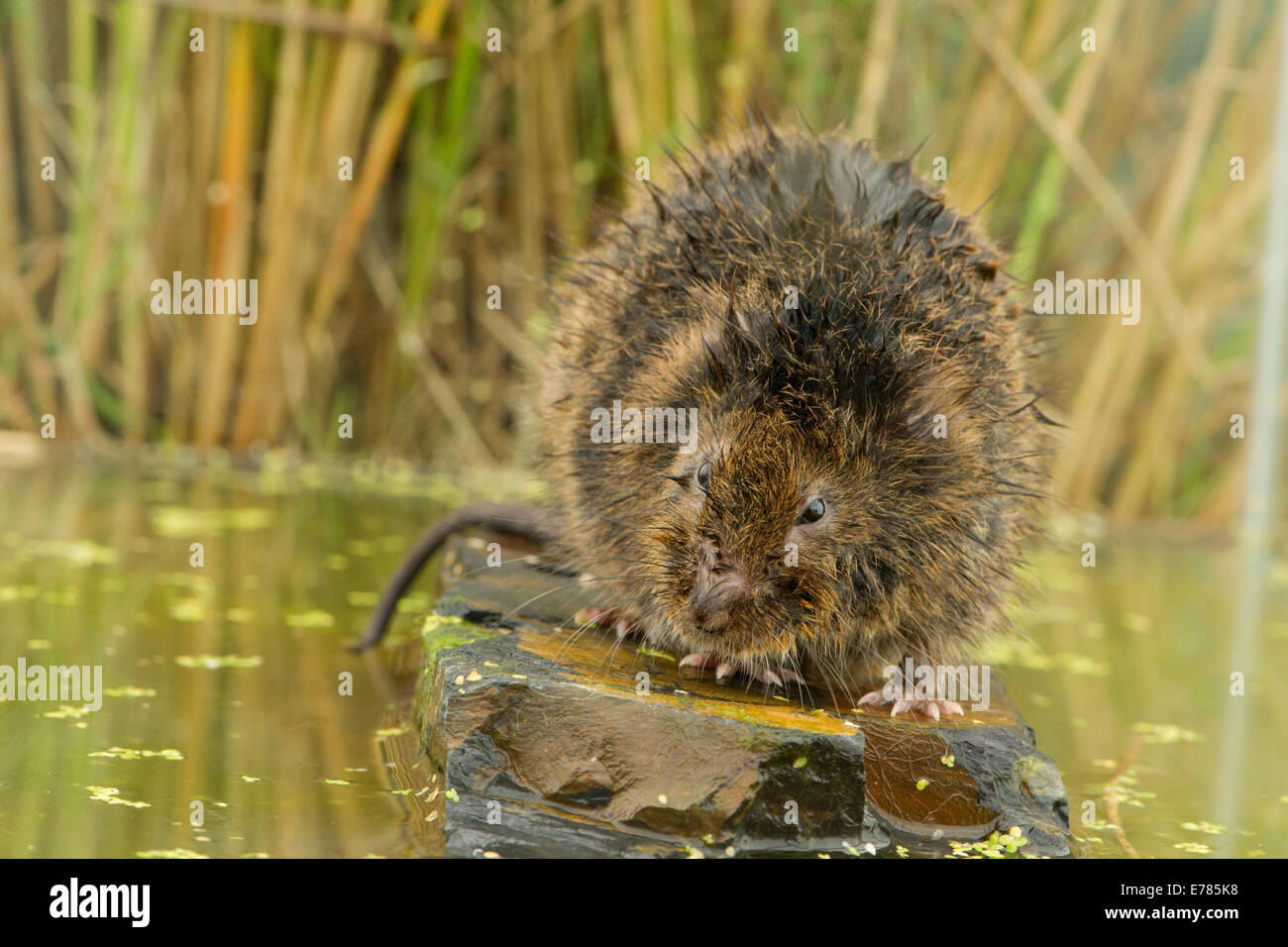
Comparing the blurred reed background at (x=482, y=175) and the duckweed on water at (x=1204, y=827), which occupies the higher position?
the blurred reed background at (x=482, y=175)

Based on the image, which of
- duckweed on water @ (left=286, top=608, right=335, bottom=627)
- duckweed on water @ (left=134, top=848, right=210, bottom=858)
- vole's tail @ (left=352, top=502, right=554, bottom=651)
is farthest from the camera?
duckweed on water @ (left=286, top=608, right=335, bottom=627)

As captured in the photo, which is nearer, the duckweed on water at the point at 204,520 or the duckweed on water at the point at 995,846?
the duckweed on water at the point at 995,846

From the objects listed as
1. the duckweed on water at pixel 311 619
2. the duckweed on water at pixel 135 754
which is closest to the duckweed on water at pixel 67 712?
the duckweed on water at pixel 135 754

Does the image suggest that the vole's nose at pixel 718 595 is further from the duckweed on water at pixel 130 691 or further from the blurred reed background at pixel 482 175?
the blurred reed background at pixel 482 175

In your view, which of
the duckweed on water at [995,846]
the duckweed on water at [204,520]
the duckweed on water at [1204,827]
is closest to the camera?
the duckweed on water at [995,846]

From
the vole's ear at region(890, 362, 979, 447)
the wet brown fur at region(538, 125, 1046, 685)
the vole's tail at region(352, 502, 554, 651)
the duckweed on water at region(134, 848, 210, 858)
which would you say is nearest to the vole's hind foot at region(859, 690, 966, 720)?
the wet brown fur at region(538, 125, 1046, 685)

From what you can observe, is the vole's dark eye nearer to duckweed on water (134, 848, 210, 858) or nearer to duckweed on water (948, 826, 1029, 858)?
duckweed on water (948, 826, 1029, 858)

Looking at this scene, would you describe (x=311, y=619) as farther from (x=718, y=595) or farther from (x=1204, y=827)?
(x=1204, y=827)
